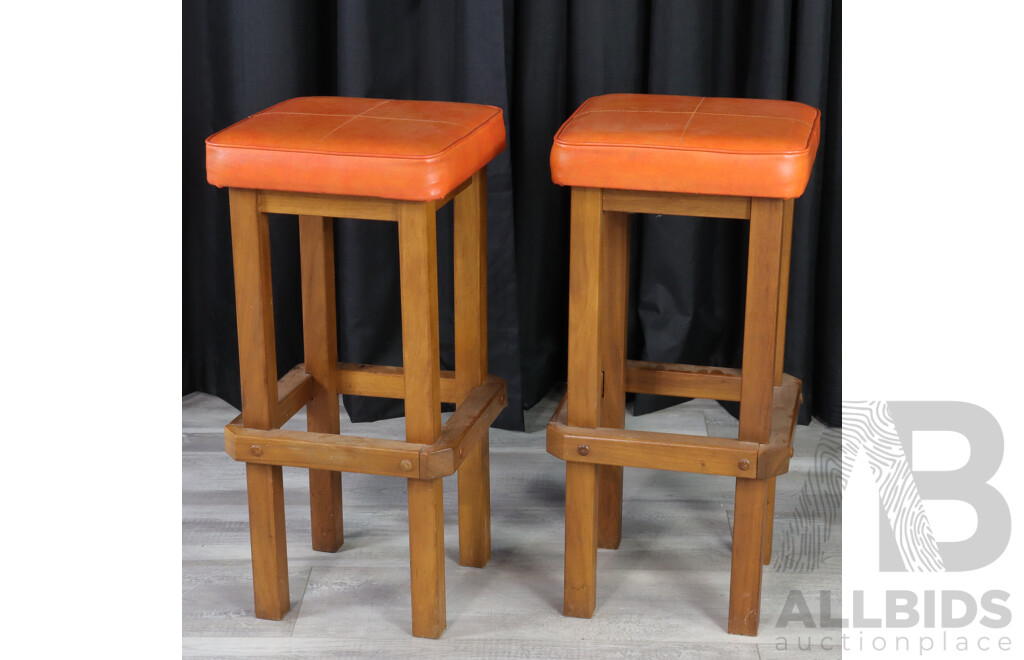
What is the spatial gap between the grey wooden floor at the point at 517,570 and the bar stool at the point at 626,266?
0.08 m

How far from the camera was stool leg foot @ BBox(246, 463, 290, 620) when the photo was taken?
5.58 ft

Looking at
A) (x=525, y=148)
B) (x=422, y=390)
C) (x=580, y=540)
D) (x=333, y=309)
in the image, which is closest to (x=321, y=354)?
(x=333, y=309)

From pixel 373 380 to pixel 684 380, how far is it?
1.73 feet

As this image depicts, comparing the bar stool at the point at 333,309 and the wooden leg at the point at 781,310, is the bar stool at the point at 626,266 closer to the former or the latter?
the wooden leg at the point at 781,310

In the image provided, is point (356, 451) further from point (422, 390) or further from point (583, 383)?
point (583, 383)

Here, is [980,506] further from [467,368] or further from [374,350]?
[374,350]

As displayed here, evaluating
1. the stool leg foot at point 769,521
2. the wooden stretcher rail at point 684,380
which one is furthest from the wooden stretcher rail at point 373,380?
the stool leg foot at point 769,521

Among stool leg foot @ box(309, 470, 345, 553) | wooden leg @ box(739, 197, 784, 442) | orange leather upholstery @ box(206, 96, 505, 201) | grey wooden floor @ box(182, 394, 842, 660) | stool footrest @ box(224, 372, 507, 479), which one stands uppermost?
orange leather upholstery @ box(206, 96, 505, 201)

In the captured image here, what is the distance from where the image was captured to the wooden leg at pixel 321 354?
5.91ft

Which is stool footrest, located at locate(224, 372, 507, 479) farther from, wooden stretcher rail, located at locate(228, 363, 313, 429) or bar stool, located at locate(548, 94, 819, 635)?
bar stool, located at locate(548, 94, 819, 635)

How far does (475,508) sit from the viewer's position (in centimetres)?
188

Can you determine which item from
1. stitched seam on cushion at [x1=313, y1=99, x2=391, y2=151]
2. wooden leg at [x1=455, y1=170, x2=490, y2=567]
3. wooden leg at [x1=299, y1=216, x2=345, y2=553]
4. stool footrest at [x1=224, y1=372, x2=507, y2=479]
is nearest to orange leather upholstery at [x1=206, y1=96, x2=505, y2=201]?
stitched seam on cushion at [x1=313, y1=99, x2=391, y2=151]

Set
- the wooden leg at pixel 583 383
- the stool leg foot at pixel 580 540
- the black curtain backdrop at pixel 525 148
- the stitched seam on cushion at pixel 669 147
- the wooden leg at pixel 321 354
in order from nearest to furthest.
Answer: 1. the stitched seam on cushion at pixel 669 147
2. the wooden leg at pixel 583 383
3. the stool leg foot at pixel 580 540
4. the wooden leg at pixel 321 354
5. the black curtain backdrop at pixel 525 148

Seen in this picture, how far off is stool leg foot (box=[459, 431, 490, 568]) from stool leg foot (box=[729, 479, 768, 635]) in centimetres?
43
